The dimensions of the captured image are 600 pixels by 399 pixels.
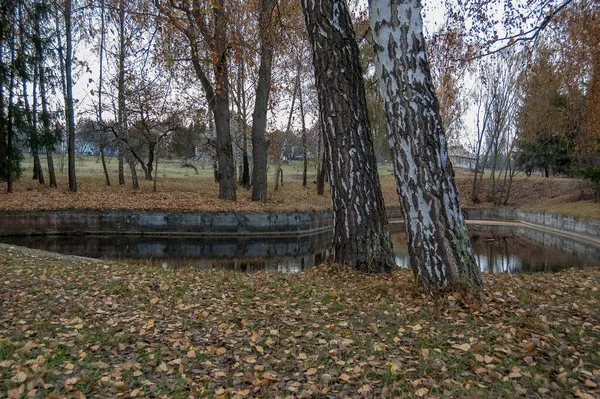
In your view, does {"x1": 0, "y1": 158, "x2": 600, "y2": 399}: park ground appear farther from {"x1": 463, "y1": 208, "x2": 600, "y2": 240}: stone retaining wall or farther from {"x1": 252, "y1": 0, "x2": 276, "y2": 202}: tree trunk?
{"x1": 463, "y1": 208, "x2": 600, "y2": 240}: stone retaining wall

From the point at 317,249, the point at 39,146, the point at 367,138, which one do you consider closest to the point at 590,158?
the point at 317,249

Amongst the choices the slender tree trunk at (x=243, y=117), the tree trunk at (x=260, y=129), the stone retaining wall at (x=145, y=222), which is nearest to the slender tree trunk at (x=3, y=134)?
the stone retaining wall at (x=145, y=222)

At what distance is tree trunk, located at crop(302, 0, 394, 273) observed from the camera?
5.96 meters

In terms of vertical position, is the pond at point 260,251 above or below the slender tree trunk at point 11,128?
below

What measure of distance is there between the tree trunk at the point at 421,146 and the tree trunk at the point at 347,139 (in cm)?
137

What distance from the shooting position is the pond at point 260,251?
40.7ft

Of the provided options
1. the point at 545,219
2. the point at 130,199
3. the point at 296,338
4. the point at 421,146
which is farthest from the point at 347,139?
the point at 545,219

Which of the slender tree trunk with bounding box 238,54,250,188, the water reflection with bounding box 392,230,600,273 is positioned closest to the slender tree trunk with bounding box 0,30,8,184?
the slender tree trunk with bounding box 238,54,250,188

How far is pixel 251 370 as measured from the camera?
321cm

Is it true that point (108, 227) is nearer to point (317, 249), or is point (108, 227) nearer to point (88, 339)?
point (317, 249)

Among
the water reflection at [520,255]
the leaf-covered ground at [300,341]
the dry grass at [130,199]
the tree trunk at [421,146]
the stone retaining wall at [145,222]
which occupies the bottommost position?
the water reflection at [520,255]

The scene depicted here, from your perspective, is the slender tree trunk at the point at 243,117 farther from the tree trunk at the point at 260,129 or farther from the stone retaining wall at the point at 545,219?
the stone retaining wall at the point at 545,219

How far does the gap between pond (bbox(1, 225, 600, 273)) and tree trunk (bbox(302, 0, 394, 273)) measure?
17.8 feet

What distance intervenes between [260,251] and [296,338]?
11.2m
